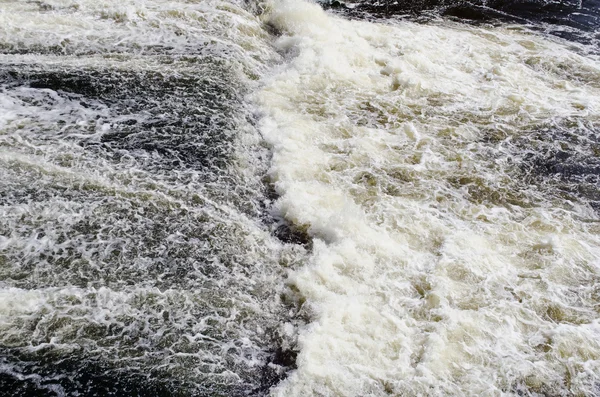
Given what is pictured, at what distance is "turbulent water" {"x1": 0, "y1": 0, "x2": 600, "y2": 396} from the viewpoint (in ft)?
12.9

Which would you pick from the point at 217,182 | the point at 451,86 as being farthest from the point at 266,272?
the point at 451,86

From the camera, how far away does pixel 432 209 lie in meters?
5.60

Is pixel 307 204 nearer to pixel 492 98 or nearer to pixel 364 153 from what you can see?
pixel 364 153

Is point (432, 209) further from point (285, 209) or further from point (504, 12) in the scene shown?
point (504, 12)

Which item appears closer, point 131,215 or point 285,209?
point 131,215

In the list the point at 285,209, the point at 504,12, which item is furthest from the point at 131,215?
the point at 504,12

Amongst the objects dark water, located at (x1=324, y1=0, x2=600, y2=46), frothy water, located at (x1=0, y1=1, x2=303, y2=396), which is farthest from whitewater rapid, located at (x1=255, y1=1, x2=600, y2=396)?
dark water, located at (x1=324, y1=0, x2=600, y2=46)

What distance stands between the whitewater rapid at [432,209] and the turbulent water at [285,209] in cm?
2

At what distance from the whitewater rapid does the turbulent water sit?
0.07 ft

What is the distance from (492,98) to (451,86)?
2.10ft

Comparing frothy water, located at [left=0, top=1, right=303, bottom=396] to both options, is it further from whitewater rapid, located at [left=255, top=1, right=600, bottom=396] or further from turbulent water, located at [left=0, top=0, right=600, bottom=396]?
whitewater rapid, located at [left=255, top=1, right=600, bottom=396]

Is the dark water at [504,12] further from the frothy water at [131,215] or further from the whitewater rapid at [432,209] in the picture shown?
the frothy water at [131,215]

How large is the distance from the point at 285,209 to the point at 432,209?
5.35ft

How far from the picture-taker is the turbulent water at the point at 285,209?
394 centimetres
